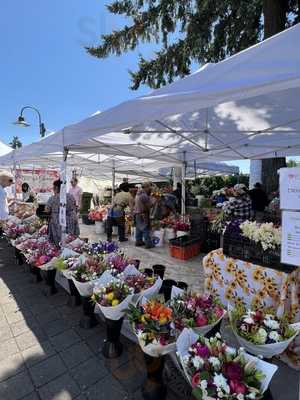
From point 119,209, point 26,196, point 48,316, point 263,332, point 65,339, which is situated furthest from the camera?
point 26,196

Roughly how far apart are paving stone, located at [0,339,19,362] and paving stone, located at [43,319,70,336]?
0.30 m

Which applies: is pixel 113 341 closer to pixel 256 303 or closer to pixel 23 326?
pixel 23 326

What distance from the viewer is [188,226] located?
6.02 m

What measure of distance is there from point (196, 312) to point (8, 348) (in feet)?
5.86

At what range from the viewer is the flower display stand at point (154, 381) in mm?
1681

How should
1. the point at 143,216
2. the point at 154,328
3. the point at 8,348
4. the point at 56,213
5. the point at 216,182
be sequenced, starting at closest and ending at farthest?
the point at 154,328 → the point at 8,348 → the point at 56,213 → the point at 143,216 → the point at 216,182

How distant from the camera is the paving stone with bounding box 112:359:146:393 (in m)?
1.86

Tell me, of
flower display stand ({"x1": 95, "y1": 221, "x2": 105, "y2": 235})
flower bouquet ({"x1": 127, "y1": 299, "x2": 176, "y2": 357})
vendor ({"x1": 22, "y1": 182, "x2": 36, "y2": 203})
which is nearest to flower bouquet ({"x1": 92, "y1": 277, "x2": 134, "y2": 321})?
flower bouquet ({"x1": 127, "y1": 299, "x2": 176, "y2": 357})

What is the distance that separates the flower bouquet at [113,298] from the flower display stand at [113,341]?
8 centimetres

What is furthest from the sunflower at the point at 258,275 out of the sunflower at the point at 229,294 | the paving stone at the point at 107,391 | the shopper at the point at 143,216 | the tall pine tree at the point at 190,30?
the tall pine tree at the point at 190,30

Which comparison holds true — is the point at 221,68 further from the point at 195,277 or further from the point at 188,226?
the point at 188,226

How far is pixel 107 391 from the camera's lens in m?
1.81

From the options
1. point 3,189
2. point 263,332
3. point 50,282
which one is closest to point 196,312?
point 263,332

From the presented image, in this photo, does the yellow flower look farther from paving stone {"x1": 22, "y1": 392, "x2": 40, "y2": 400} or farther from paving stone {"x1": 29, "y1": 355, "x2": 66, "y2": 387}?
paving stone {"x1": 22, "y1": 392, "x2": 40, "y2": 400}
